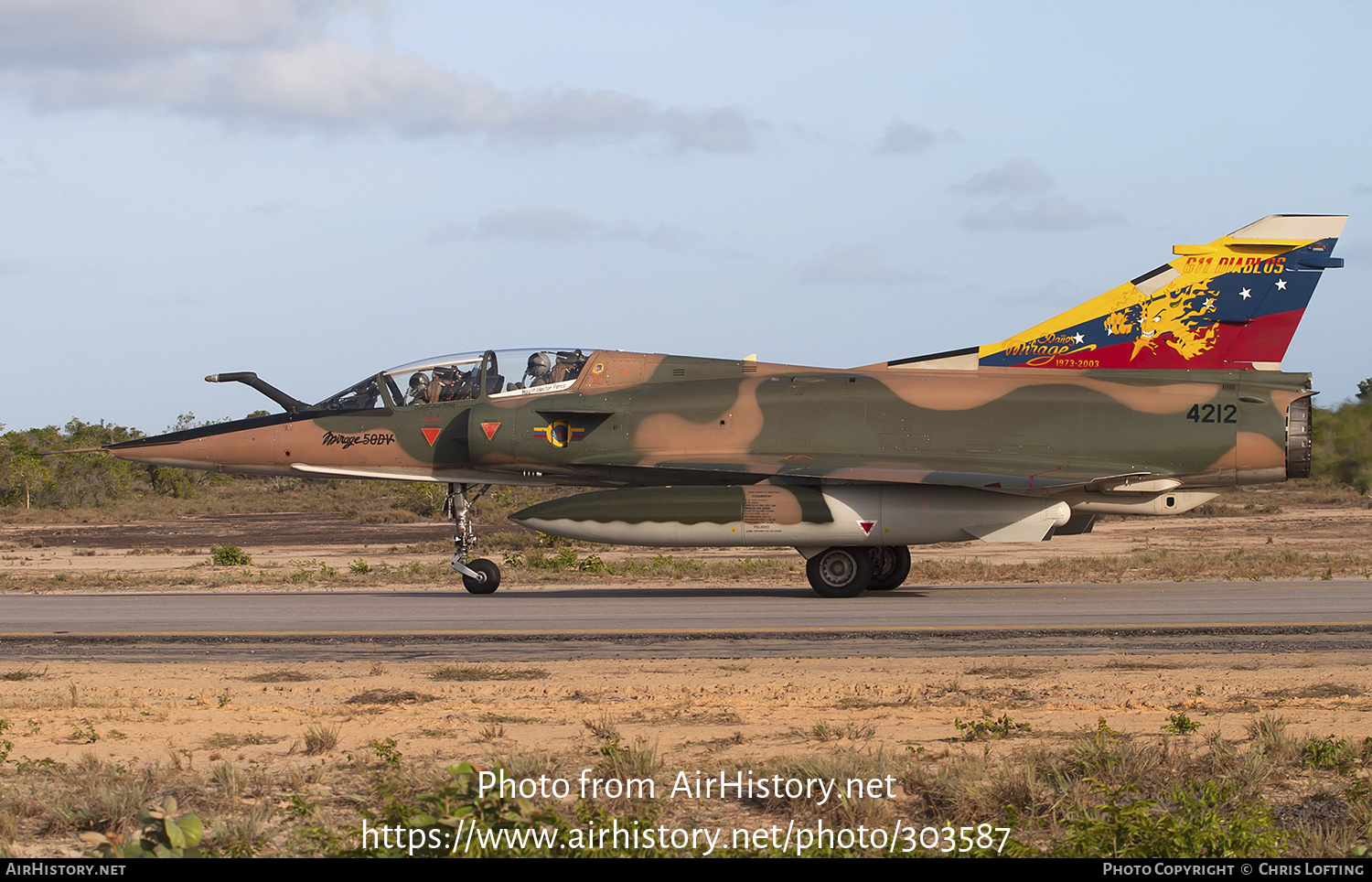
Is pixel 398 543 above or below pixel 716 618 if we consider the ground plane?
below

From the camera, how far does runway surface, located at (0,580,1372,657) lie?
12.4 m

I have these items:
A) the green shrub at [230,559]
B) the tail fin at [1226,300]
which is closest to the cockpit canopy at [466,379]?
the tail fin at [1226,300]

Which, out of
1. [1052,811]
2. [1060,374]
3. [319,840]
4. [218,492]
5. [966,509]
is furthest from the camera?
[218,492]

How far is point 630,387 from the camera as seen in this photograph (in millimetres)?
17859

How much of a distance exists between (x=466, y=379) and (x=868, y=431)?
6192 millimetres

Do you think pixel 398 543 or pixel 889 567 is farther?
pixel 398 543

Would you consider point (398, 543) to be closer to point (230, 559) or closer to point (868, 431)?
point (230, 559)

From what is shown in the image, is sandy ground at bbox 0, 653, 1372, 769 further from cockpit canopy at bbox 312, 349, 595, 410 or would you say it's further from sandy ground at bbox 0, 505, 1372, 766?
cockpit canopy at bbox 312, 349, 595, 410

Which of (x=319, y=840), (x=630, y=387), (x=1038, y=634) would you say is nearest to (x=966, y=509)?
(x=1038, y=634)

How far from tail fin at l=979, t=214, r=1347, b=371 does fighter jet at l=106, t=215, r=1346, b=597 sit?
0.03 metres

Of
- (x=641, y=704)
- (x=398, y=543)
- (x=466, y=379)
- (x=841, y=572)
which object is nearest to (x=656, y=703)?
(x=641, y=704)

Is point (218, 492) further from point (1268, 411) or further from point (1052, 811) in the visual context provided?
point (1052, 811)

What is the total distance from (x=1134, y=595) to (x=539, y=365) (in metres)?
9.15

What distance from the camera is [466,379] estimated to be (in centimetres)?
1828
